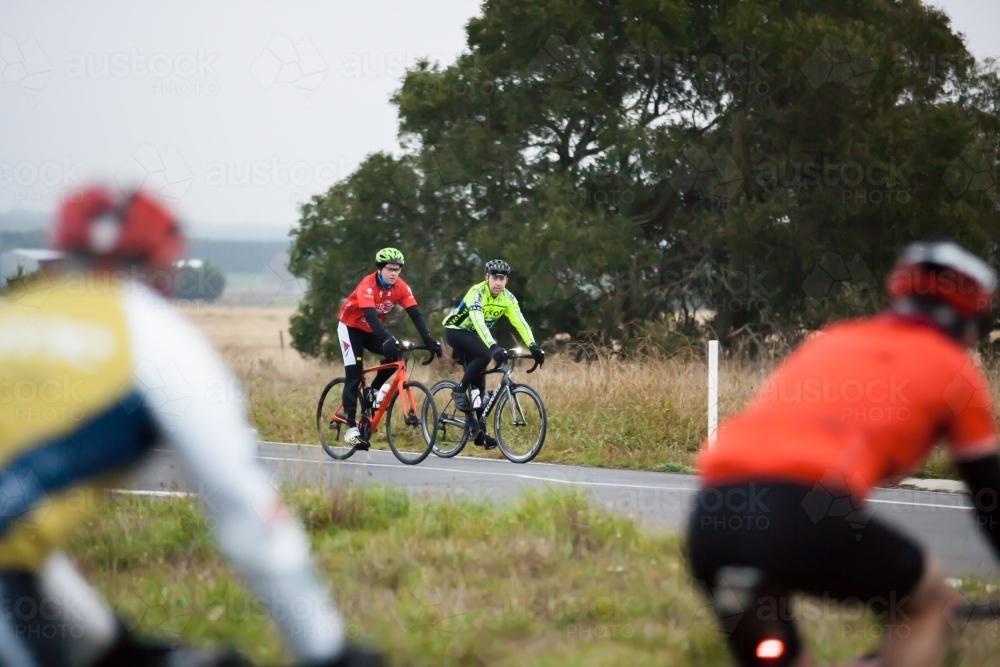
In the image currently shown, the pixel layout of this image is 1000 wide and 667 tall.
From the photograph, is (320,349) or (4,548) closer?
(4,548)

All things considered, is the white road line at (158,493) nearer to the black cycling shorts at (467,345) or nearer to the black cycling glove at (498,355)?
the black cycling glove at (498,355)

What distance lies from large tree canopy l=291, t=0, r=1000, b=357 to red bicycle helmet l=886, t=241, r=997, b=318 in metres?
23.7

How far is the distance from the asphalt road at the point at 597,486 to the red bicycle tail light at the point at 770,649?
3752 mm

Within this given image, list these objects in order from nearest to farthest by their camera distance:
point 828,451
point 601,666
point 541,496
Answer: point 828,451, point 601,666, point 541,496

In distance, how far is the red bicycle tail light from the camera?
116 inches

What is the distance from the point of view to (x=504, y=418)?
44.3ft

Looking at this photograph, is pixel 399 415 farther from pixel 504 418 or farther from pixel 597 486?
pixel 597 486

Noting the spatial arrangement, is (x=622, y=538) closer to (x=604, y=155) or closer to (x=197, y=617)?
(x=197, y=617)

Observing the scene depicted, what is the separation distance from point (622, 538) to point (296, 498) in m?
2.28

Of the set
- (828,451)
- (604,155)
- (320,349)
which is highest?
(604,155)

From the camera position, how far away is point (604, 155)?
99.7ft

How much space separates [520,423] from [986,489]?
10.1 meters

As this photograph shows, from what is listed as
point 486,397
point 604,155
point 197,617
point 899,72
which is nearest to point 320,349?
point 604,155

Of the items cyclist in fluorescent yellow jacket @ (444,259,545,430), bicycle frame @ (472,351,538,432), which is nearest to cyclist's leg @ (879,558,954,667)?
cyclist in fluorescent yellow jacket @ (444,259,545,430)
